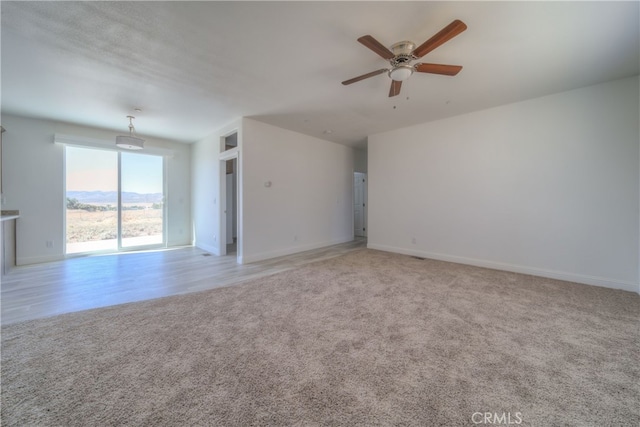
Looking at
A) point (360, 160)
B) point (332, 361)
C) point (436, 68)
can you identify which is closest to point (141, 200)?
point (360, 160)

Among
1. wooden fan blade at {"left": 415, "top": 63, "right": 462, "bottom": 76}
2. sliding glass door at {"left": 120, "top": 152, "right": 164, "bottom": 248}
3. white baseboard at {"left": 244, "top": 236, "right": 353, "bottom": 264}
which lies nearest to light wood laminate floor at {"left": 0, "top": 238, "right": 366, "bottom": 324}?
white baseboard at {"left": 244, "top": 236, "right": 353, "bottom": 264}

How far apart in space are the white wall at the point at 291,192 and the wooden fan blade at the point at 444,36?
325 centimetres

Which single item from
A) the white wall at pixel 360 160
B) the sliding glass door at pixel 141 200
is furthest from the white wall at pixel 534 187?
the sliding glass door at pixel 141 200

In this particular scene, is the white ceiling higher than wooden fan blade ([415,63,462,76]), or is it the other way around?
the white ceiling

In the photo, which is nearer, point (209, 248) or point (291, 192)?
point (291, 192)

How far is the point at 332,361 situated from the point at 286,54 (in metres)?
2.94

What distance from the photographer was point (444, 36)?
6.17 ft

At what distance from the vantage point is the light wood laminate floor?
264 centimetres

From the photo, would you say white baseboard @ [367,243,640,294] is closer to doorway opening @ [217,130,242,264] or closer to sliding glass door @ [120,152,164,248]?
doorway opening @ [217,130,242,264]

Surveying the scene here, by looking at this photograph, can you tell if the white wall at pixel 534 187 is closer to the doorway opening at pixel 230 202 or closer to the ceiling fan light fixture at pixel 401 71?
the ceiling fan light fixture at pixel 401 71

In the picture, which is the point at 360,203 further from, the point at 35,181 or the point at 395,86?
the point at 35,181

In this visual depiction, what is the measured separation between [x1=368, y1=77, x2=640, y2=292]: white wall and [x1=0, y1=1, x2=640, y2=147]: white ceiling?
1.19ft

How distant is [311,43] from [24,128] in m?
5.76

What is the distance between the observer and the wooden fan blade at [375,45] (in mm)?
1901
